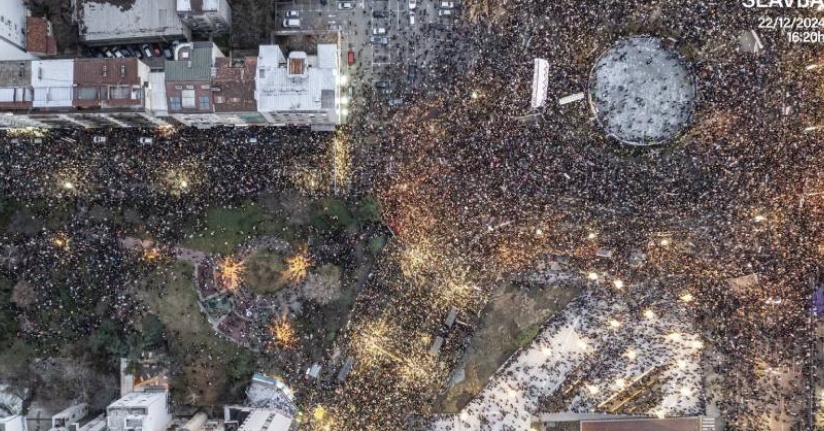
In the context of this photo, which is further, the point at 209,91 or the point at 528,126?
the point at 528,126

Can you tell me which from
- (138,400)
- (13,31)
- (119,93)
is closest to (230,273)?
(138,400)

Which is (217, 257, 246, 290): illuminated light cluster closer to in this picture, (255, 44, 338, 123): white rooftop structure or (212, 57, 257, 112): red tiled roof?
(212, 57, 257, 112): red tiled roof

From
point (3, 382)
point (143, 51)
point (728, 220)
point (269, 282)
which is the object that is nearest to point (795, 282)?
point (728, 220)

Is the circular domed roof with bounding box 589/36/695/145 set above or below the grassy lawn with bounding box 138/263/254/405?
above

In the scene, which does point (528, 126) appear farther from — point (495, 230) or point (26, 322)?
point (26, 322)

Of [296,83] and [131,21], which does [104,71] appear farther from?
[296,83]

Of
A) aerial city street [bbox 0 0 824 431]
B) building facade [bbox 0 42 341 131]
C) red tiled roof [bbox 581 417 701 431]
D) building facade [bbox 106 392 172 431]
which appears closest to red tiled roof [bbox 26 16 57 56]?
aerial city street [bbox 0 0 824 431]

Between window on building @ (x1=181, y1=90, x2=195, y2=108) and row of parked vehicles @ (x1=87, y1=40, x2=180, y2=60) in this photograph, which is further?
row of parked vehicles @ (x1=87, y1=40, x2=180, y2=60)
